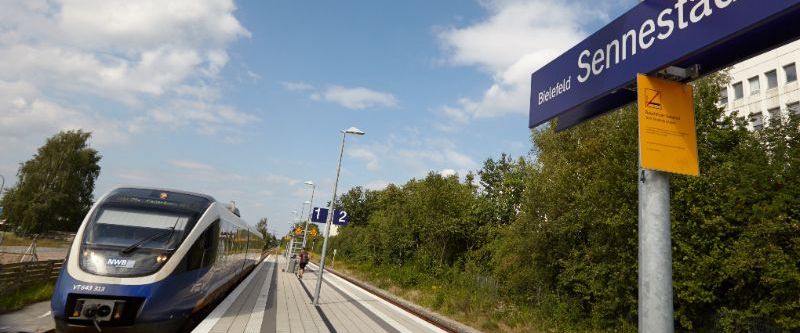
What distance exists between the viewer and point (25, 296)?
472 inches

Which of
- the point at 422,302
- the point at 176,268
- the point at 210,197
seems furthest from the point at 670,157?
the point at 422,302

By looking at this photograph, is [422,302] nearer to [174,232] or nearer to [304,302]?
[304,302]

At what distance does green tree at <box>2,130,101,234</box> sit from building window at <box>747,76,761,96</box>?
71.6 metres

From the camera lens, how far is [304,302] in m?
13.6

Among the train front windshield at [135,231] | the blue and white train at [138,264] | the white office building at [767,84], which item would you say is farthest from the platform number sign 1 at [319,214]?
the white office building at [767,84]

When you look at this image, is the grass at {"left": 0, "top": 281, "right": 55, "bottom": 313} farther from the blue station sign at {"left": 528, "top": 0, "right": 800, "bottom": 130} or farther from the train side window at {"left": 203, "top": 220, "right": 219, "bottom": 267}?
the blue station sign at {"left": 528, "top": 0, "right": 800, "bottom": 130}

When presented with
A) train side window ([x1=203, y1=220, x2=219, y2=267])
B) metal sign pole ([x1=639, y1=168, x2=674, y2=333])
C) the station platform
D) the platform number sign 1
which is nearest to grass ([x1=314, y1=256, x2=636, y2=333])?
the station platform

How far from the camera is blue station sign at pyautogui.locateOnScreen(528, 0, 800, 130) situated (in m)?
2.96

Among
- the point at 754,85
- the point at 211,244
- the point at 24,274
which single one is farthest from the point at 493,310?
the point at 754,85

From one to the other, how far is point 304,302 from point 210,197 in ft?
15.7

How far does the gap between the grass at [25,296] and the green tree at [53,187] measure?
47.6m

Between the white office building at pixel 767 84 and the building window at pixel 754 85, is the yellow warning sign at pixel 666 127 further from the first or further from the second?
the building window at pixel 754 85

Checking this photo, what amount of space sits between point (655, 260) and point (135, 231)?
8.79 metres

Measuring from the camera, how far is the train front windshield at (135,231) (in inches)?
308
